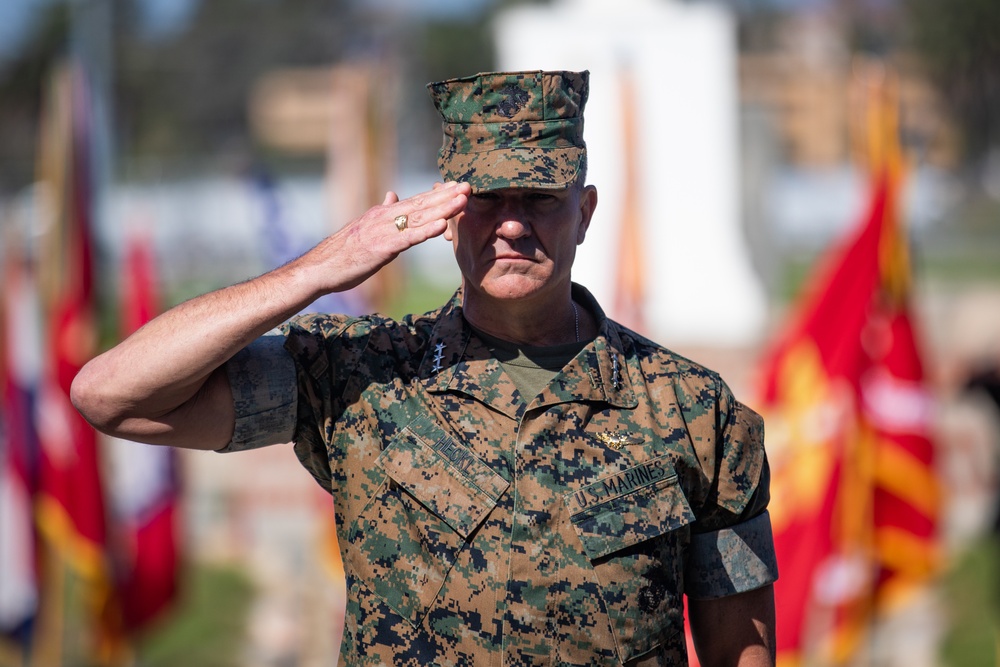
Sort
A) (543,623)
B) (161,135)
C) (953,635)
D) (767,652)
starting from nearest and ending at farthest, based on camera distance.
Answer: (543,623) → (767,652) → (953,635) → (161,135)

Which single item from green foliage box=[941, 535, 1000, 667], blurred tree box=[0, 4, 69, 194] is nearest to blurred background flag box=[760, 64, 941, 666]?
green foliage box=[941, 535, 1000, 667]

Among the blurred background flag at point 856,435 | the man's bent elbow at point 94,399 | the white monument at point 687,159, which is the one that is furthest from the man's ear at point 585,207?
the white monument at point 687,159

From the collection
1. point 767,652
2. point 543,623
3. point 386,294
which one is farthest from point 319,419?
point 386,294

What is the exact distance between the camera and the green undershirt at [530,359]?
92.7 inches

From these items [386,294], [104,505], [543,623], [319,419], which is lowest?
[104,505]

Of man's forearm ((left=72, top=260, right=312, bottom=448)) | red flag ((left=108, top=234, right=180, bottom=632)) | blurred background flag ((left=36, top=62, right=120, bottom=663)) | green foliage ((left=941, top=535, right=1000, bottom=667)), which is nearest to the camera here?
man's forearm ((left=72, top=260, right=312, bottom=448))

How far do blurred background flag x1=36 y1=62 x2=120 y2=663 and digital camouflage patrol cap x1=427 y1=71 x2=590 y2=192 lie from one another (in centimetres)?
447

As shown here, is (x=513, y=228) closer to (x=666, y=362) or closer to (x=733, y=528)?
(x=666, y=362)

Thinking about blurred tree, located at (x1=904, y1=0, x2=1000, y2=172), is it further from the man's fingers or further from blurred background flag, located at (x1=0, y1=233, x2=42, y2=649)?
the man's fingers

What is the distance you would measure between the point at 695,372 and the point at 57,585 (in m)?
5.18

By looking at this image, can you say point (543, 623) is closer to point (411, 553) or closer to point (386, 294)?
point (411, 553)

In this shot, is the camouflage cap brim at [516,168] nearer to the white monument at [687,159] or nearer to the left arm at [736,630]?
the left arm at [736,630]

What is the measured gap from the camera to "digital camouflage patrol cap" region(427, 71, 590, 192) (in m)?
2.25

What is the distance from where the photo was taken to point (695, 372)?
2.38 metres
